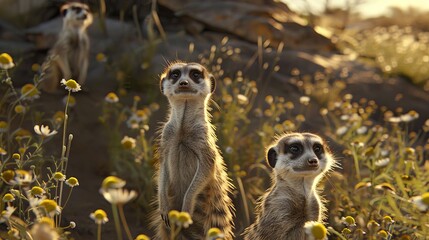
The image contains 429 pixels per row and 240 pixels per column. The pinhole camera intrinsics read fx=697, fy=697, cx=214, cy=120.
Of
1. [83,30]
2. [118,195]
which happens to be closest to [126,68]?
[83,30]

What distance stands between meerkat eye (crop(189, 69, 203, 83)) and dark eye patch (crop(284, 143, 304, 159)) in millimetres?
743

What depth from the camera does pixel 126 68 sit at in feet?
23.8

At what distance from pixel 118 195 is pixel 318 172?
67.1 inches

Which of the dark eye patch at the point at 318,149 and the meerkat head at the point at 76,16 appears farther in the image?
the meerkat head at the point at 76,16

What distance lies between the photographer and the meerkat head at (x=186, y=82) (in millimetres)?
3984

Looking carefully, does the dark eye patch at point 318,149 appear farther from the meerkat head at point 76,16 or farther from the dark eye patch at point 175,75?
the meerkat head at point 76,16

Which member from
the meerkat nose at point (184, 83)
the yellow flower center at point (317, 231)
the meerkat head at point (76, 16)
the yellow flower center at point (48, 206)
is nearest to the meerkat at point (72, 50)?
the meerkat head at point (76, 16)

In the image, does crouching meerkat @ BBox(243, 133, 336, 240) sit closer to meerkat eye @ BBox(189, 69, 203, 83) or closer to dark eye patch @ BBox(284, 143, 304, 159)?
dark eye patch @ BBox(284, 143, 304, 159)

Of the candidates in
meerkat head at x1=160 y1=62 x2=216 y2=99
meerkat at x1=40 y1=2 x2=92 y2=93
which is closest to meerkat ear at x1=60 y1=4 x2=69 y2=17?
meerkat at x1=40 y1=2 x2=92 y2=93

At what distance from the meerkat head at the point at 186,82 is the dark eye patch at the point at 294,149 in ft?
2.22

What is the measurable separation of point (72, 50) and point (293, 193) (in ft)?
14.2

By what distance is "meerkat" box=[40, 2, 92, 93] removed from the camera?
7.06m

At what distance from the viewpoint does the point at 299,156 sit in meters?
3.56

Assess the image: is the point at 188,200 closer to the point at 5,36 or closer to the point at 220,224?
the point at 220,224
